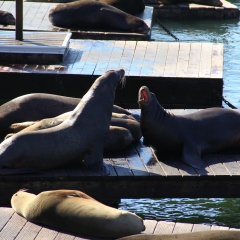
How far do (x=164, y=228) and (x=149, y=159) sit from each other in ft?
4.56

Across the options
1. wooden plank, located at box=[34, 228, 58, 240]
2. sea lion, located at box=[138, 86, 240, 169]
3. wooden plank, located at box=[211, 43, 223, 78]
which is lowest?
wooden plank, located at box=[211, 43, 223, 78]

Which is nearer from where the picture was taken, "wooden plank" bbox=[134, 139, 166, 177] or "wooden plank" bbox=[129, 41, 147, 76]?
"wooden plank" bbox=[134, 139, 166, 177]

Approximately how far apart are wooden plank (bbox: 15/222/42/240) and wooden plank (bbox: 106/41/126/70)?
14.2ft

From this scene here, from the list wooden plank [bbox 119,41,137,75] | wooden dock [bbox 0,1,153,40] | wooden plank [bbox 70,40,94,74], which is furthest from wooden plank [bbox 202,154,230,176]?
wooden dock [bbox 0,1,153,40]

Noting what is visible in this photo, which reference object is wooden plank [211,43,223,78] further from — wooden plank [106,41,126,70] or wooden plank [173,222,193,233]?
wooden plank [173,222,193,233]

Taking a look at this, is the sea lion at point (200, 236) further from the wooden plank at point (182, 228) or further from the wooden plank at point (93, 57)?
the wooden plank at point (93, 57)

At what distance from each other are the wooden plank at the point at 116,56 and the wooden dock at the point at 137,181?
3.22 meters

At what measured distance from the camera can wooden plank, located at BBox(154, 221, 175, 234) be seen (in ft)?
14.3

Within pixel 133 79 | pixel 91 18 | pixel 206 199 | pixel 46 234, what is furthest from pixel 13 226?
pixel 91 18

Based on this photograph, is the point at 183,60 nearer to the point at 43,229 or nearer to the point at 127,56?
the point at 127,56

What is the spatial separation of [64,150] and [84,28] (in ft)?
22.3

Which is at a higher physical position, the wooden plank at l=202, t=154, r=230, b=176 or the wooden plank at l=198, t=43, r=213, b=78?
the wooden plank at l=202, t=154, r=230, b=176

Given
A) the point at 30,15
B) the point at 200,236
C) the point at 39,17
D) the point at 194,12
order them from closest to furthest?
1. the point at 200,236
2. the point at 39,17
3. the point at 30,15
4. the point at 194,12

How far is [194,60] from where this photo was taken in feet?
29.7
